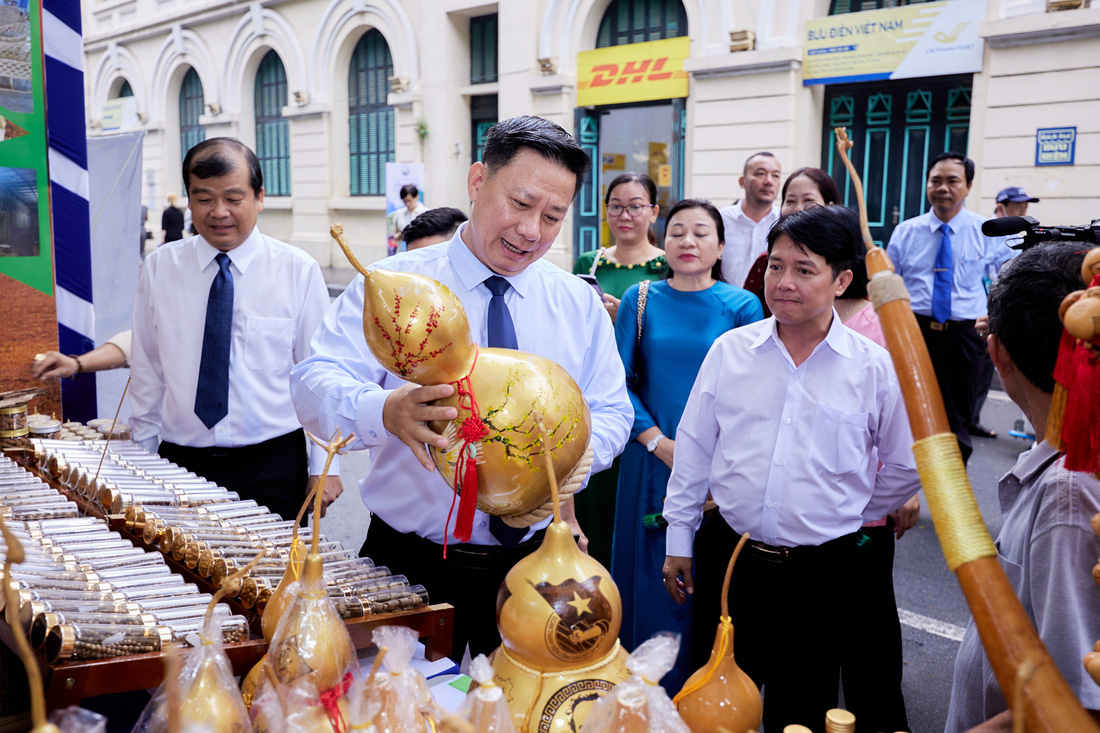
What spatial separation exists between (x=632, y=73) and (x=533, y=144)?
37.2 ft

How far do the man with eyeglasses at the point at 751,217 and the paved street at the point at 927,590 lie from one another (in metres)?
1.90

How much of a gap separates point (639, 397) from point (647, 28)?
10.7 meters

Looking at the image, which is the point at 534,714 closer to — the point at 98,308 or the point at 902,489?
the point at 902,489

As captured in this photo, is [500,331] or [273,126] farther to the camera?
[273,126]

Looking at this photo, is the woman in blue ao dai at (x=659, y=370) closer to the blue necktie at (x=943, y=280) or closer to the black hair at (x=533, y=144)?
the black hair at (x=533, y=144)

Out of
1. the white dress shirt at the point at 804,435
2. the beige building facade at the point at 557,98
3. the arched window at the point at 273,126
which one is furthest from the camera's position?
the arched window at the point at 273,126

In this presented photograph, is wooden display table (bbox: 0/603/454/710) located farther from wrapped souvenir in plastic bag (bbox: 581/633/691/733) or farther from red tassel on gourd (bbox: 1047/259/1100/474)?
red tassel on gourd (bbox: 1047/259/1100/474)

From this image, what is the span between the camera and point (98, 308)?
592 centimetres

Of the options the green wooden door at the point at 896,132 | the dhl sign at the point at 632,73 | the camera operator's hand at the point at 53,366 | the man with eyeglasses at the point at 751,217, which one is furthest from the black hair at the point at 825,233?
the dhl sign at the point at 632,73

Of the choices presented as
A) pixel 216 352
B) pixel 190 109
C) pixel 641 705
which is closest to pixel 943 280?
pixel 216 352

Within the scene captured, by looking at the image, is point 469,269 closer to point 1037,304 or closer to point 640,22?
point 1037,304

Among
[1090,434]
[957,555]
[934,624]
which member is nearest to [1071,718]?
[957,555]

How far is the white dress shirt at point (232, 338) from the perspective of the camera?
298cm

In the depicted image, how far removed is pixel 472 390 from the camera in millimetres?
1319
